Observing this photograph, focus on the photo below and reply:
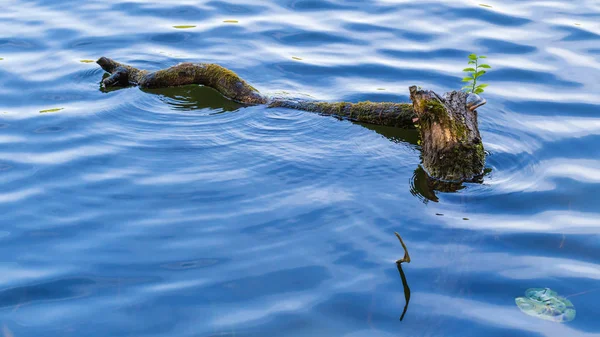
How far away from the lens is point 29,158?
20.6 ft

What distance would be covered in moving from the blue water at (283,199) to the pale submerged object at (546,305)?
2.8 inches

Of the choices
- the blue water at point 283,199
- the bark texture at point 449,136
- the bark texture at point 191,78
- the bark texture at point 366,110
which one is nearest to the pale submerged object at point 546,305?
the blue water at point 283,199

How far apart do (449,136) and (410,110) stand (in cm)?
105

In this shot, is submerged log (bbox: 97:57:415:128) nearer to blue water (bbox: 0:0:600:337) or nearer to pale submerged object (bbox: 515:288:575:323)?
blue water (bbox: 0:0:600:337)

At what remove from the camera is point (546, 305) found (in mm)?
4312

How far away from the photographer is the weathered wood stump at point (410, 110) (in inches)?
219

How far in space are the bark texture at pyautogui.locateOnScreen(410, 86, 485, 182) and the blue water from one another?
0.65 feet

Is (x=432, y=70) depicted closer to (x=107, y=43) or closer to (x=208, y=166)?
(x=208, y=166)

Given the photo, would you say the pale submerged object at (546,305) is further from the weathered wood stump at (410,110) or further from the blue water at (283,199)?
the weathered wood stump at (410,110)

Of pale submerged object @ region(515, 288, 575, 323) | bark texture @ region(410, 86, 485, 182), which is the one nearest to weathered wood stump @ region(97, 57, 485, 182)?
bark texture @ region(410, 86, 485, 182)

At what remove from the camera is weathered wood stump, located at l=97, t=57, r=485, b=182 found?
556 centimetres

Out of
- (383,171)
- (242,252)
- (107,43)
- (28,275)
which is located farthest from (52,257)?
(107,43)

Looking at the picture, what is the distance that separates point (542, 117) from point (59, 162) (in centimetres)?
507

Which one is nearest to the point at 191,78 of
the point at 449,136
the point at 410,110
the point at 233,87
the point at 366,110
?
the point at 233,87
